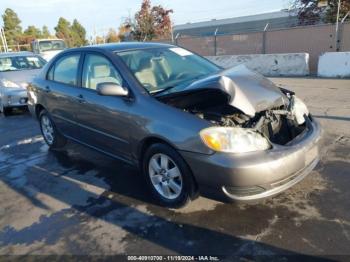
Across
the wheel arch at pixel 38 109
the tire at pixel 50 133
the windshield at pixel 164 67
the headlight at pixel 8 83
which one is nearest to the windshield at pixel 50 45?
the headlight at pixel 8 83

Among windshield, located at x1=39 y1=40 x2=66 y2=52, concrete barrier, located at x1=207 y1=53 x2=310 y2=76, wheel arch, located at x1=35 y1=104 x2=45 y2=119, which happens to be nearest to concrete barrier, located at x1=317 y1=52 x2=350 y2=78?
concrete barrier, located at x1=207 y1=53 x2=310 y2=76

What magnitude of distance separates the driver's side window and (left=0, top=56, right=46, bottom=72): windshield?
6020 mm

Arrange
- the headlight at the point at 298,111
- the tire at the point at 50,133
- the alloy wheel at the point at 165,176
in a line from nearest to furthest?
the alloy wheel at the point at 165,176
the headlight at the point at 298,111
the tire at the point at 50,133

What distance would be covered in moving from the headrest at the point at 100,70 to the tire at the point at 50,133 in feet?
5.11

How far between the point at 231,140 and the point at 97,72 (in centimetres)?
209

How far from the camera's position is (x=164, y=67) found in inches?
169

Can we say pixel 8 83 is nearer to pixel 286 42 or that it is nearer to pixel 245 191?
pixel 245 191

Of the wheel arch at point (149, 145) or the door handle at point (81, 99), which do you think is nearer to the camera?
the wheel arch at point (149, 145)

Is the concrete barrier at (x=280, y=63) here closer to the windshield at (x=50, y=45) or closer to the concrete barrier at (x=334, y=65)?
the concrete barrier at (x=334, y=65)

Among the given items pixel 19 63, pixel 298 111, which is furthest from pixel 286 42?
pixel 298 111

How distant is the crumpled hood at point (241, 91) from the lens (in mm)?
3332

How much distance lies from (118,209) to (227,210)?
3.71ft

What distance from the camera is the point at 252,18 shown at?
38.8 metres

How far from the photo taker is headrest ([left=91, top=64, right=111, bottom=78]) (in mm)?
4203
